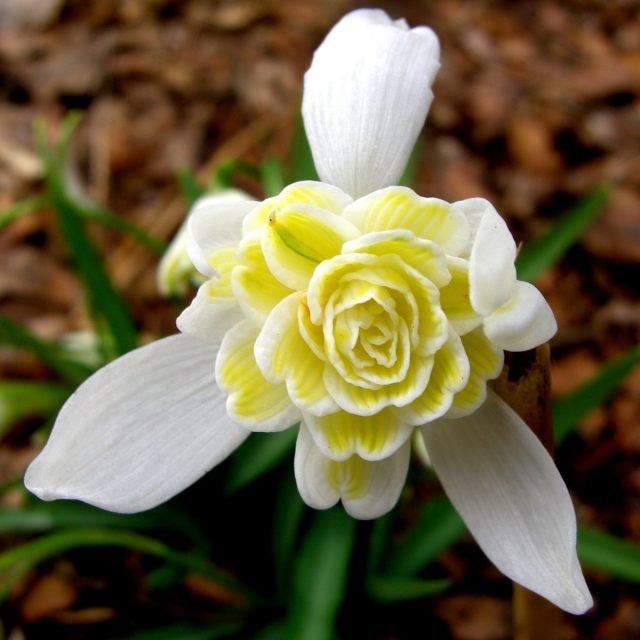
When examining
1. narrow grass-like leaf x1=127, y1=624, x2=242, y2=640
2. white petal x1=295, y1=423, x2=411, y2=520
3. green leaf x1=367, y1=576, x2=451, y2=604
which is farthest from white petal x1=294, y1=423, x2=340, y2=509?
narrow grass-like leaf x1=127, y1=624, x2=242, y2=640

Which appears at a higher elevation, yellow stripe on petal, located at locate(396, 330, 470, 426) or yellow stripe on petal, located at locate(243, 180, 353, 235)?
yellow stripe on petal, located at locate(243, 180, 353, 235)

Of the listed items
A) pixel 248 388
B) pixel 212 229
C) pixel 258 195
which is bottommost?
pixel 258 195

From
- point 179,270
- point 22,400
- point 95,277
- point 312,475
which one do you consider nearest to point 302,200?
point 312,475

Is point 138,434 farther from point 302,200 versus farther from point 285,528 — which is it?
point 285,528

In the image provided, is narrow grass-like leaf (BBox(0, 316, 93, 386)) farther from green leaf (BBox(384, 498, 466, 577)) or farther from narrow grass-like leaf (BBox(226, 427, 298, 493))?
green leaf (BBox(384, 498, 466, 577))

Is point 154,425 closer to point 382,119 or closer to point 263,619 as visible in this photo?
point 382,119

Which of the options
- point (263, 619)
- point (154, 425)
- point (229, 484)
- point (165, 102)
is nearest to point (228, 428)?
point (154, 425)
